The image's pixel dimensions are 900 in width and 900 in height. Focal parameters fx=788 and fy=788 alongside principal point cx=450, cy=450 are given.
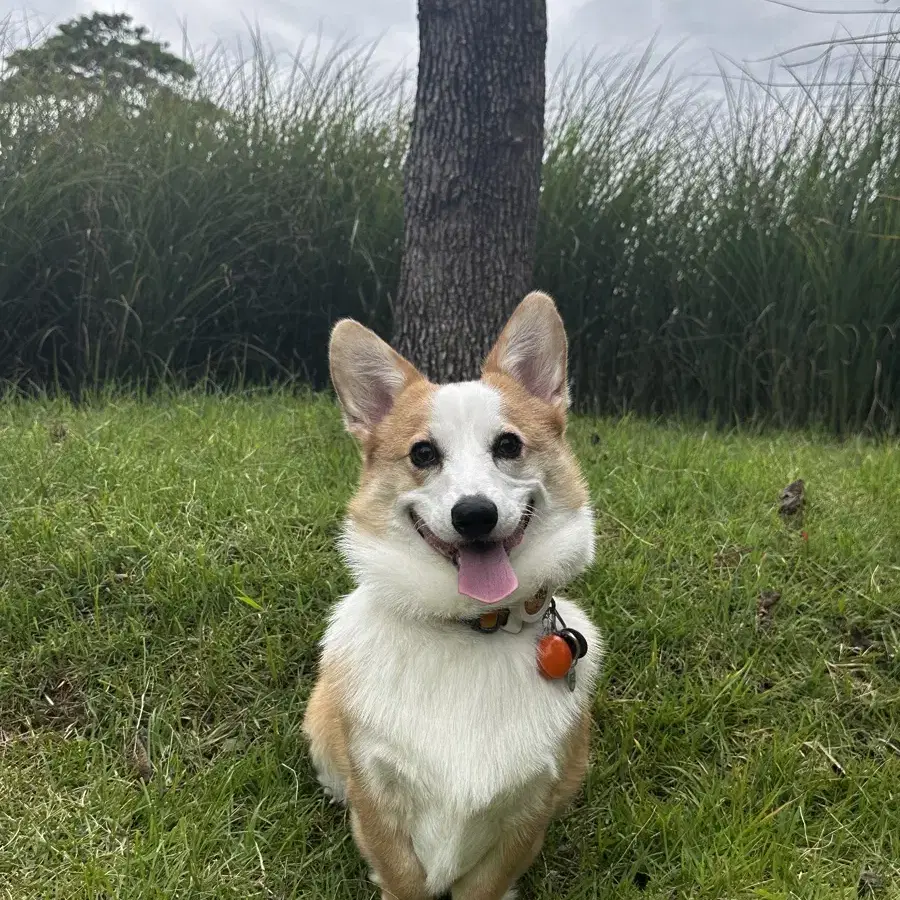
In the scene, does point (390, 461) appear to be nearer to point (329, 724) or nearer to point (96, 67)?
point (329, 724)

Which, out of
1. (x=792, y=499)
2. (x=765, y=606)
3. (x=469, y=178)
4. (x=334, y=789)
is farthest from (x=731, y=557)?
(x=469, y=178)

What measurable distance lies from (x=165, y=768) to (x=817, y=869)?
67.2 inches

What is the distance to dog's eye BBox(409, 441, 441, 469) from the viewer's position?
185 centimetres

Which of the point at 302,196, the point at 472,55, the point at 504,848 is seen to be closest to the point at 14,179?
the point at 302,196

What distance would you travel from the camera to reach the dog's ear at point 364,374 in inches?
79.3

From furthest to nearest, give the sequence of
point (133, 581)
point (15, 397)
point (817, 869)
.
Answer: point (15, 397), point (133, 581), point (817, 869)

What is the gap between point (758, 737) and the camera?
7.54ft

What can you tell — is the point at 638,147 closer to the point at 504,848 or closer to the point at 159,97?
the point at 159,97

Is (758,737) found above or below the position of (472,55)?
below

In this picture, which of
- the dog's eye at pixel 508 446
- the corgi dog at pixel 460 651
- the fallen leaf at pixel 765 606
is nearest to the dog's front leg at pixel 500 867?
the corgi dog at pixel 460 651

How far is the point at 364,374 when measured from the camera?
2.08 metres

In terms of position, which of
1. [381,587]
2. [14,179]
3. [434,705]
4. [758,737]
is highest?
[14,179]

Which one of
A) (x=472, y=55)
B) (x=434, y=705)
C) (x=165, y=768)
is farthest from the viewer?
(x=472, y=55)

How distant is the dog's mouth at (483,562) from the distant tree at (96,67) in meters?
4.93
